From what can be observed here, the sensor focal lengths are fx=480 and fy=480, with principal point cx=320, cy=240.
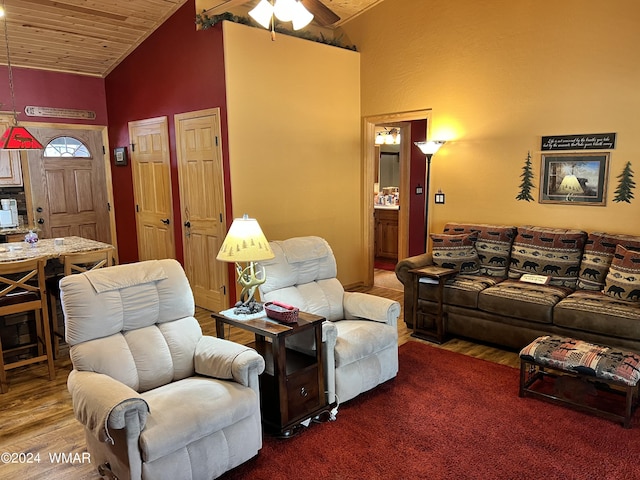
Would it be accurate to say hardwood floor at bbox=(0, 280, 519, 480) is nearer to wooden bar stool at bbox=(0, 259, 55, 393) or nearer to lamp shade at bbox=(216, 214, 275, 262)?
wooden bar stool at bbox=(0, 259, 55, 393)

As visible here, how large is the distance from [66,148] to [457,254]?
5.08 metres

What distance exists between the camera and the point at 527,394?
3.31 meters

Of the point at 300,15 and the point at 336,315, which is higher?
the point at 300,15

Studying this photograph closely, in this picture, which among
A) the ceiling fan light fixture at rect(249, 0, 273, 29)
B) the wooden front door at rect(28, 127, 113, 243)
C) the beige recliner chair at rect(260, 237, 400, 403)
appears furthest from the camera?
the wooden front door at rect(28, 127, 113, 243)

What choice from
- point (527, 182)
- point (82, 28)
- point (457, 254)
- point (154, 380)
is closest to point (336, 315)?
point (154, 380)

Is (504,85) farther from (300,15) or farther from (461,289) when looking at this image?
(300,15)

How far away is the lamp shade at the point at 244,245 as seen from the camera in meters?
2.93

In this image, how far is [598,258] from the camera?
4.05 metres

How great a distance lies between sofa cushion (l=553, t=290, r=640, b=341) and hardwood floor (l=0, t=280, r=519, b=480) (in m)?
0.56

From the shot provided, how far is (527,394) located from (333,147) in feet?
11.6

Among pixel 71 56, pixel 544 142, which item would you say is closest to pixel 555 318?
pixel 544 142

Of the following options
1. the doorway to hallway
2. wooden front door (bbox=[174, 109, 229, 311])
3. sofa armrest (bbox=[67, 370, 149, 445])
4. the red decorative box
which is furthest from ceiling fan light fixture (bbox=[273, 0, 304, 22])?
the doorway to hallway

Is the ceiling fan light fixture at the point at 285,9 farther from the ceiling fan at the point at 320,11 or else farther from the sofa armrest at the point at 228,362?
the sofa armrest at the point at 228,362

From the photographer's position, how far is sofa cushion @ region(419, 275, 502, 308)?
4.26 m
